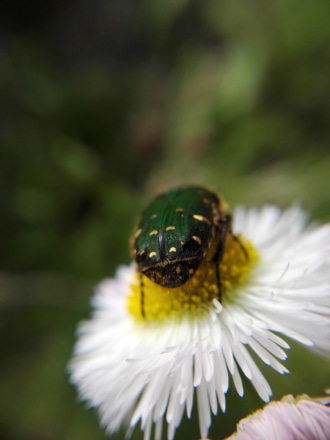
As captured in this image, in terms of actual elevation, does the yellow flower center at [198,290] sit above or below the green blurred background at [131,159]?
below

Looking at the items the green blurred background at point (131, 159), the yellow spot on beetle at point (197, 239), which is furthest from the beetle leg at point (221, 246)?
the green blurred background at point (131, 159)

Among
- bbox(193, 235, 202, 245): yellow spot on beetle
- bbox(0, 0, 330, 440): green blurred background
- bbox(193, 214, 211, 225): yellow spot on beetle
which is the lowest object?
bbox(193, 235, 202, 245): yellow spot on beetle

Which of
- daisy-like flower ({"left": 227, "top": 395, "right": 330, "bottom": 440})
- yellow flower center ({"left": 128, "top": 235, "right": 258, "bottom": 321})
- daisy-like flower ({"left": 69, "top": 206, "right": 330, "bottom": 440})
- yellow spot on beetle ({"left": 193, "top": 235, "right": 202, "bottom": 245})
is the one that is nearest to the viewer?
daisy-like flower ({"left": 227, "top": 395, "right": 330, "bottom": 440})

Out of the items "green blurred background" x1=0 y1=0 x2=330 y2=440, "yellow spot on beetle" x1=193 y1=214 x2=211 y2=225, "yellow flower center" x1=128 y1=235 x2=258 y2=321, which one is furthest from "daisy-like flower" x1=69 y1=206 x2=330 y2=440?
"green blurred background" x1=0 y1=0 x2=330 y2=440

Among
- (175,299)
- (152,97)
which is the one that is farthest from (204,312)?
(152,97)

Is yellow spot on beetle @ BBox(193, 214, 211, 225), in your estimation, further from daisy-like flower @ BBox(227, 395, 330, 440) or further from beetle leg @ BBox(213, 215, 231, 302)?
daisy-like flower @ BBox(227, 395, 330, 440)

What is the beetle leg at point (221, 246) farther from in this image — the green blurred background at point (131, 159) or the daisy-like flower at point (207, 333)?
the green blurred background at point (131, 159)

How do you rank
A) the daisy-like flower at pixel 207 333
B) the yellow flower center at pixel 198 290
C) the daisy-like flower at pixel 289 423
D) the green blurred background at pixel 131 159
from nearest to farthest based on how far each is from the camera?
1. the daisy-like flower at pixel 289 423
2. the daisy-like flower at pixel 207 333
3. the yellow flower center at pixel 198 290
4. the green blurred background at pixel 131 159
